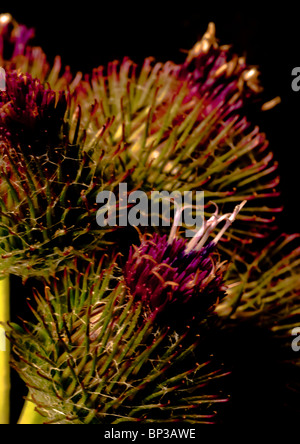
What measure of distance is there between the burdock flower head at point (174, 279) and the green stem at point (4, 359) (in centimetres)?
27

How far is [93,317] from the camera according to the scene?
0.89 meters

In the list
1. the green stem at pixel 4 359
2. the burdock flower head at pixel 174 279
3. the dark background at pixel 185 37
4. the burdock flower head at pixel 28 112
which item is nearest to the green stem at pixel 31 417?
the green stem at pixel 4 359

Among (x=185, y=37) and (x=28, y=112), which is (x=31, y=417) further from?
(x=185, y=37)

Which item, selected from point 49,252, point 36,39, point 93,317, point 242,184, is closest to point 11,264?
point 49,252

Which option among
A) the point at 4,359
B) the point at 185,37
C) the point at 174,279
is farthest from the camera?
the point at 185,37

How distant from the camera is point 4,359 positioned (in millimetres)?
937

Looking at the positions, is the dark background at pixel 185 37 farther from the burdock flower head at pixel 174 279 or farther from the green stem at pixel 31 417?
the green stem at pixel 31 417

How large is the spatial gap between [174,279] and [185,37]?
1.42 meters

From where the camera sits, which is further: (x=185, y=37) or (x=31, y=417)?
(x=185, y=37)

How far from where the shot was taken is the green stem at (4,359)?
3.06 feet

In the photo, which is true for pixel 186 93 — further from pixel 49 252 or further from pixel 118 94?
pixel 49 252

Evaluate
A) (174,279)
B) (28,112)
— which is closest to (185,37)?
(28,112)

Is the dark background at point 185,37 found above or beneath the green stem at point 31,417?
above
